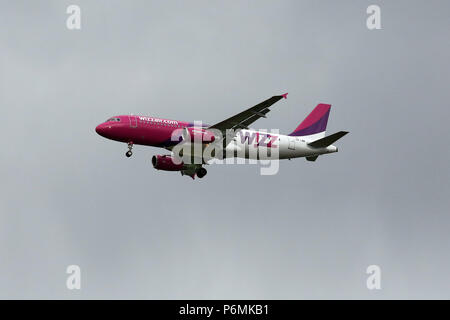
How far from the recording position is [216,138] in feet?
232

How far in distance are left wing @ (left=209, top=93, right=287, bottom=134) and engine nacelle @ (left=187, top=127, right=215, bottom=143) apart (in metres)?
0.79

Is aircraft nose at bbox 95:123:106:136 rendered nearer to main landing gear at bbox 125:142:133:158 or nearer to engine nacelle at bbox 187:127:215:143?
main landing gear at bbox 125:142:133:158

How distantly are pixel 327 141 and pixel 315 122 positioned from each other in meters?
7.37

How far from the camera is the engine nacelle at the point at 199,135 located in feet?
228

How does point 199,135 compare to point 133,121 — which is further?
point 199,135

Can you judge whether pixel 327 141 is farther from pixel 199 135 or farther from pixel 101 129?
pixel 101 129

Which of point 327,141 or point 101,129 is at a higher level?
point 101,129

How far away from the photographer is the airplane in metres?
68.6

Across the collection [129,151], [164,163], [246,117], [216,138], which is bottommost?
[164,163]

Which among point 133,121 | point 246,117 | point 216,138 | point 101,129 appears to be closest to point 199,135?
point 216,138
